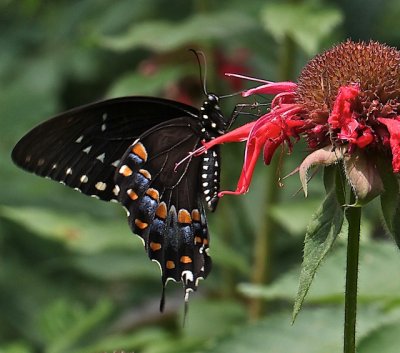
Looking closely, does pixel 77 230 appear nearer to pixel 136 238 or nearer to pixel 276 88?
pixel 136 238

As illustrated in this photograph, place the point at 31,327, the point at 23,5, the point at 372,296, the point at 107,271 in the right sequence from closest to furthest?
the point at 372,296 → the point at 107,271 → the point at 31,327 → the point at 23,5

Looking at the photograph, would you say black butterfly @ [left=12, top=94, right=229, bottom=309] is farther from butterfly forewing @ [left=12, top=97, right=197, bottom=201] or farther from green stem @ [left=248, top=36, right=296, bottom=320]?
green stem @ [left=248, top=36, right=296, bottom=320]

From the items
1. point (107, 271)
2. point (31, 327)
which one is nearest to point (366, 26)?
point (107, 271)

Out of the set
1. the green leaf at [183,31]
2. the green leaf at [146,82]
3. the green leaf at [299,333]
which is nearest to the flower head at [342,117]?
the green leaf at [299,333]

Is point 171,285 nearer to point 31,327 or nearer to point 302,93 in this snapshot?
point 31,327

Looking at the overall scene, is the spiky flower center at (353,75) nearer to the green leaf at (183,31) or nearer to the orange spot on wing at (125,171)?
the orange spot on wing at (125,171)
